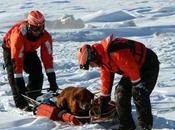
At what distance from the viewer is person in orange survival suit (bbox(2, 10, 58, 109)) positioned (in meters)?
8.47

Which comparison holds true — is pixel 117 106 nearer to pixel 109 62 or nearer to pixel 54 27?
pixel 109 62

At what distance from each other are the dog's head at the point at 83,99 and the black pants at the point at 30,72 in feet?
4.30

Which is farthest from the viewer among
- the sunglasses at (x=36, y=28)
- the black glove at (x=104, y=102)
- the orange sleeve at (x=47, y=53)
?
the orange sleeve at (x=47, y=53)

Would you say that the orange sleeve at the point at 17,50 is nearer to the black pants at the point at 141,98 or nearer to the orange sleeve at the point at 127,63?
the black pants at the point at 141,98

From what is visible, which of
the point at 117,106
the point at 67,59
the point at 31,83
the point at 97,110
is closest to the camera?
the point at 117,106

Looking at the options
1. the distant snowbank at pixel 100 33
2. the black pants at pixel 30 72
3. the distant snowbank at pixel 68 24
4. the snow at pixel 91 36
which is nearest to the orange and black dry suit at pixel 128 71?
Answer: the snow at pixel 91 36

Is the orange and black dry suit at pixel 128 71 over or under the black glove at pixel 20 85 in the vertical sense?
over

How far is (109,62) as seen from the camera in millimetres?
6641

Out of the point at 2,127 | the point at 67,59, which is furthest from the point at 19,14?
the point at 2,127

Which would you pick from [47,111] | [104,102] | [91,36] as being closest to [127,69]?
[104,102]

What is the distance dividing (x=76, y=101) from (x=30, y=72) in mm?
1651

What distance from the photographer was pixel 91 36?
18266 mm

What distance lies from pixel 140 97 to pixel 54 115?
1.67 metres

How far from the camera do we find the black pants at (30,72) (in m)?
8.89
